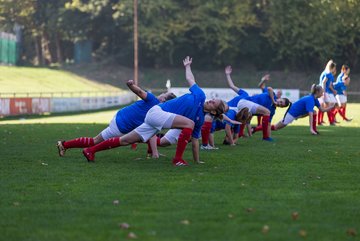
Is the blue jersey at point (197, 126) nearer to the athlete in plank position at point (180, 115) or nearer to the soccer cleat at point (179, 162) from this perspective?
the athlete in plank position at point (180, 115)

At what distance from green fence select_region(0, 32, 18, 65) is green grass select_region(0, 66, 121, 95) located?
2.61 m

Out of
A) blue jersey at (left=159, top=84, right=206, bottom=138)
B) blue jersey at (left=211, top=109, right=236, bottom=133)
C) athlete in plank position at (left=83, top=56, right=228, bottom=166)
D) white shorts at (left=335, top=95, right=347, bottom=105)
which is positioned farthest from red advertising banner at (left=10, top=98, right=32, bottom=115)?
blue jersey at (left=159, top=84, right=206, bottom=138)

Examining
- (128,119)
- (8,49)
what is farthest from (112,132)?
(8,49)

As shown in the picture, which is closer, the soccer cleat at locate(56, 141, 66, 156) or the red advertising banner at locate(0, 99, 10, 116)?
the soccer cleat at locate(56, 141, 66, 156)

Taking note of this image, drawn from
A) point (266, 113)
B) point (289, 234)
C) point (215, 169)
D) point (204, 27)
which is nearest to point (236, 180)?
point (215, 169)

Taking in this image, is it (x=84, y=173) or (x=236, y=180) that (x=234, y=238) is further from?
(x=84, y=173)

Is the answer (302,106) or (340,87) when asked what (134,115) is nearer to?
(302,106)

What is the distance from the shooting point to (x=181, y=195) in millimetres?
10352

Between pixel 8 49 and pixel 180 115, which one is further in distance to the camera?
pixel 8 49

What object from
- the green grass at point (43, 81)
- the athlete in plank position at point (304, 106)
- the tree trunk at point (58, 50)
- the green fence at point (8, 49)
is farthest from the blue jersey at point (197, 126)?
the tree trunk at point (58, 50)

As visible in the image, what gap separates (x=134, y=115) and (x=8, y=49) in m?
62.6

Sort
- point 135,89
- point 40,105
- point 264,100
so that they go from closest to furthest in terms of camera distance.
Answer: point 135,89 → point 264,100 → point 40,105

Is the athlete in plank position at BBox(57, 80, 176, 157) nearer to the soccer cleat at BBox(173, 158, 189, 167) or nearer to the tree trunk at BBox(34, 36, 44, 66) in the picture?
the soccer cleat at BBox(173, 158, 189, 167)

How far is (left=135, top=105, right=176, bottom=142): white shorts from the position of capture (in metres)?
13.5
